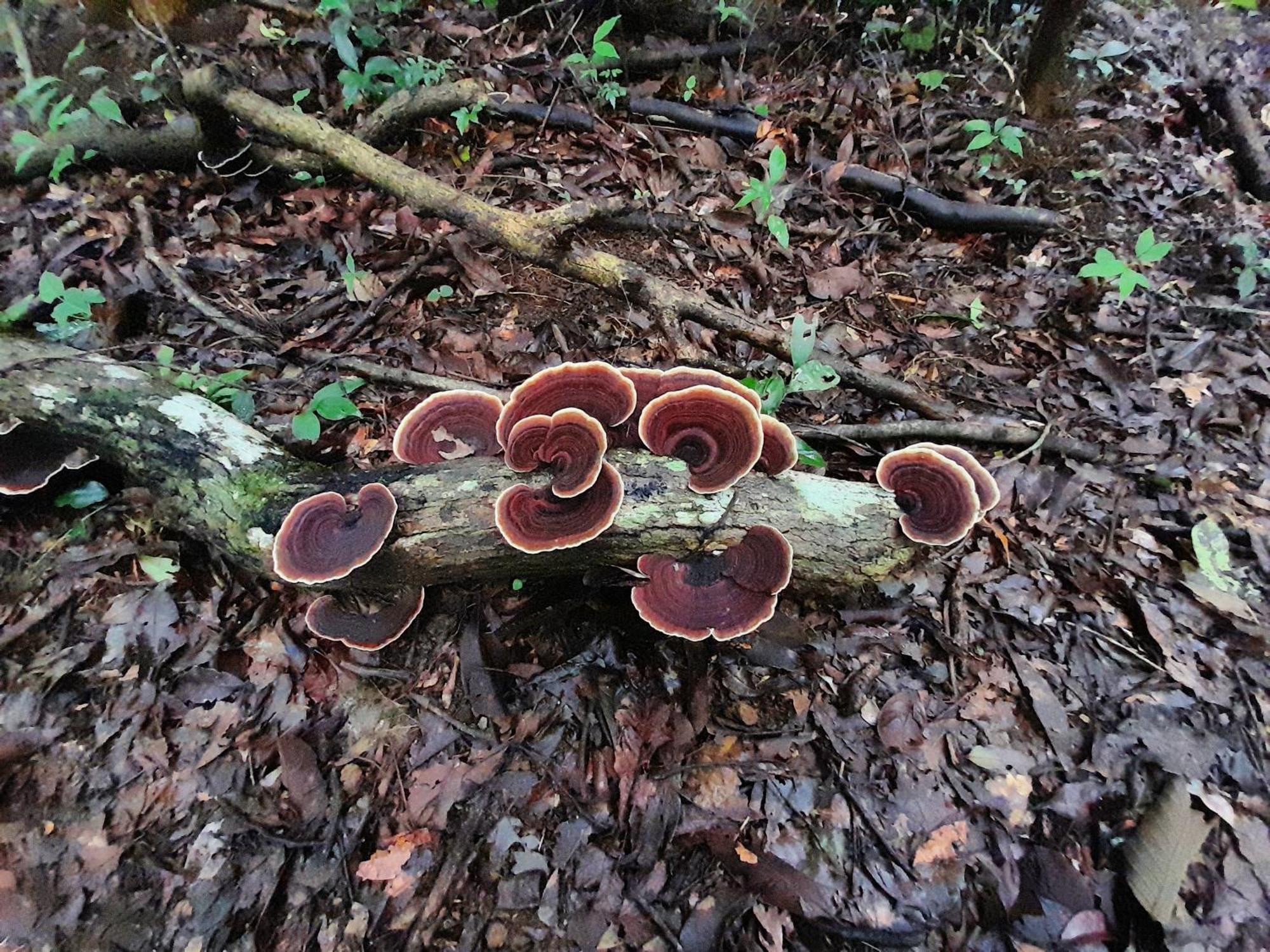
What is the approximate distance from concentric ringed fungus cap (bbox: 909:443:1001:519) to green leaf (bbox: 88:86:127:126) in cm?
Answer: 662

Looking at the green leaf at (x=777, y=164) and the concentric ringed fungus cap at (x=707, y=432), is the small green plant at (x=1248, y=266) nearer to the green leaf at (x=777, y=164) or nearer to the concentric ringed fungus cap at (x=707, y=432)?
the green leaf at (x=777, y=164)

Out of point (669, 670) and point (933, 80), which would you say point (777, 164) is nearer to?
point (933, 80)

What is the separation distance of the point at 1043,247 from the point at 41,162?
8.31 m

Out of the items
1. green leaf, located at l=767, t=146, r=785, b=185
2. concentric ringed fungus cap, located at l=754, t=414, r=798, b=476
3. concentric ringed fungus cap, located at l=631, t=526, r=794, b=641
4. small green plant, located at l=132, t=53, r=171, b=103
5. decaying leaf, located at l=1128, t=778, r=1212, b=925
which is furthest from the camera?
small green plant, located at l=132, t=53, r=171, b=103

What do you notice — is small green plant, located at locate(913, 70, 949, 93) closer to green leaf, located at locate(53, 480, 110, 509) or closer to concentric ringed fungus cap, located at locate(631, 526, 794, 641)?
concentric ringed fungus cap, located at locate(631, 526, 794, 641)

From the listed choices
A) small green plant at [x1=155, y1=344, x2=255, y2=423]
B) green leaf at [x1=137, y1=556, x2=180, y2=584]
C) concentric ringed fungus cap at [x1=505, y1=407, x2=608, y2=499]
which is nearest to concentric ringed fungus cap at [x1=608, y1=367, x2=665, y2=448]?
concentric ringed fungus cap at [x1=505, y1=407, x2=608, y2=499]

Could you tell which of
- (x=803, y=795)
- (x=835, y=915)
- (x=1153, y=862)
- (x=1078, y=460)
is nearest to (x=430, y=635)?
(x=803, y=795)

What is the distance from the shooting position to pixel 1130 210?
19.4 ft

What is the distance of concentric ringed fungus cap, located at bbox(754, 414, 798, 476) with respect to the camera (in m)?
3.10

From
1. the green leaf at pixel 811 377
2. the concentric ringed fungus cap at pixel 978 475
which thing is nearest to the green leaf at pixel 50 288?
the green leaf at pixel 811 377

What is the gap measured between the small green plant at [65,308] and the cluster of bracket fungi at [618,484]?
2.60 meters

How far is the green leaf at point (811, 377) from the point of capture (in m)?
3.98

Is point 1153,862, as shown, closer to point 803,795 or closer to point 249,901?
point 803,795

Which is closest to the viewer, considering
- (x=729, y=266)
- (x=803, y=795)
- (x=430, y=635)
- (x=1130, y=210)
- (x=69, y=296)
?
(x=803, y=795)
